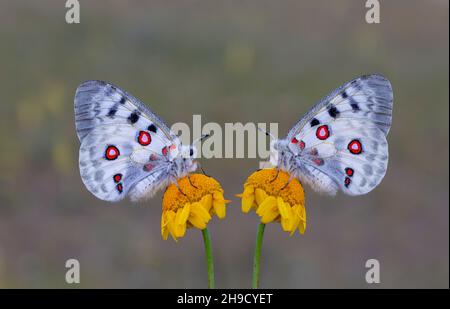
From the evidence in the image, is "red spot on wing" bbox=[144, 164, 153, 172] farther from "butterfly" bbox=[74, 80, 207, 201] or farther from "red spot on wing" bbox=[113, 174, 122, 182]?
"red spot on wing" bbox=[113, 174, 122, 182]

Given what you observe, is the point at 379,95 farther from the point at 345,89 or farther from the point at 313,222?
the point at 313,222

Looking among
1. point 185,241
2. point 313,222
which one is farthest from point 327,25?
point 185,241

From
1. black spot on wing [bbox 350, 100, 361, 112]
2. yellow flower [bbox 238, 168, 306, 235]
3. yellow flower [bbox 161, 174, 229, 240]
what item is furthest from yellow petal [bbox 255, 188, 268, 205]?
black spot on wing [bbox 350, 100, 361, 112]

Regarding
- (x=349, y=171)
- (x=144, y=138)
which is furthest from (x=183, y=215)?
(x=349, y=171)

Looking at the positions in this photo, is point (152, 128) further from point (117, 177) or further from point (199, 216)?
point (199, 216)

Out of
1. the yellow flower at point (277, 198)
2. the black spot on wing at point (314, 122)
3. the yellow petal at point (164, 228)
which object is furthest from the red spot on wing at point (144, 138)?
the black spot on wing at point (314, 122)

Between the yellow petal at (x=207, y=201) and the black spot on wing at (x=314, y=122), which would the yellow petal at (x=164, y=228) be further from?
→ the black spot on wing at (x=314, y=122)

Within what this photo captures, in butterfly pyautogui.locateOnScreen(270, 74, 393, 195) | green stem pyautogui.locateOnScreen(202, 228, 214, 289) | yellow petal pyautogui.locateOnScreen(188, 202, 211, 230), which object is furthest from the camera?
butterfly pyautogui.locateOnScreen(270, 74, 393, 195)

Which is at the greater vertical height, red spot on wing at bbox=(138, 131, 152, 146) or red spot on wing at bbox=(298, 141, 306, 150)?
red spot on wing at bbox=(138, 131, 152, 146)
